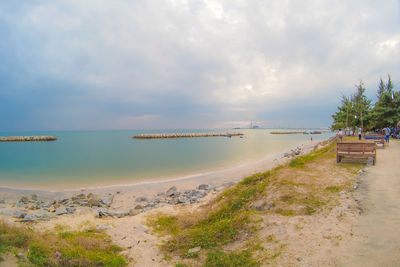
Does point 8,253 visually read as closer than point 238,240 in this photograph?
Yes

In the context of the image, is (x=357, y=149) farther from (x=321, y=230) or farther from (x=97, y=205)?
(x=97, y=205)

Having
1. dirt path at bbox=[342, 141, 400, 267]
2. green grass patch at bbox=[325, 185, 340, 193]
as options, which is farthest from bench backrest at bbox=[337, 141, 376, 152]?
green grass patch at bbox=[325, 185, 340, 193]

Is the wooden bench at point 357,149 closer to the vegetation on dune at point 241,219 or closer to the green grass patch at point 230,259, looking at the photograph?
the vegetation on dune at point 241,219

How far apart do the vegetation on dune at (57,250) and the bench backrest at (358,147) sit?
507 inches

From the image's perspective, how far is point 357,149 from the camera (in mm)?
11875

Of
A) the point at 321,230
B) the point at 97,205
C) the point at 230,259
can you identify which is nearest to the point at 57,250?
the point at 230,259

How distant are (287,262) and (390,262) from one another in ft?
5.35

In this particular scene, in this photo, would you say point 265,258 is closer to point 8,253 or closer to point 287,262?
point 287,262

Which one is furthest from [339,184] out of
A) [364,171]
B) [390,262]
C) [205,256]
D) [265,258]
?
[205,256]

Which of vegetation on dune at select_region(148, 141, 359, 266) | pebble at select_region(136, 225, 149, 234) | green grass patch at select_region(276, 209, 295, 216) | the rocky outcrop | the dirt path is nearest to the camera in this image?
the dirt path

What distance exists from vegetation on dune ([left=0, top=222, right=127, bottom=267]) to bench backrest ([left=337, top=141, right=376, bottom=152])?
1287cm

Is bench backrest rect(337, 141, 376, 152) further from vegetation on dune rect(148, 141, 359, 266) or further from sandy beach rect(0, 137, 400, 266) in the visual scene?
vegetation on dune rect(148, 141, 359, 266)

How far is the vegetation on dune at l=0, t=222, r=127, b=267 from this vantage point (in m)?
4.04

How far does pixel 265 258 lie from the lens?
416 centimetres
